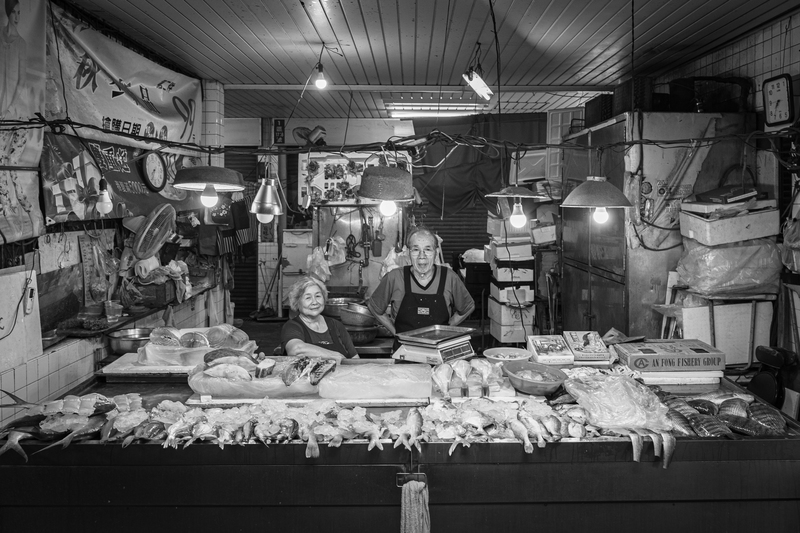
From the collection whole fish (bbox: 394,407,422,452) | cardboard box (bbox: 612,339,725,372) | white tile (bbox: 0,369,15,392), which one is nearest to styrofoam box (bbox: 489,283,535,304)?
cardboard box (bbox: 612,339,725,372)

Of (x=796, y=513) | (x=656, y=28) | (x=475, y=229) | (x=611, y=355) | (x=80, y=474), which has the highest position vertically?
(x=656, y=28)

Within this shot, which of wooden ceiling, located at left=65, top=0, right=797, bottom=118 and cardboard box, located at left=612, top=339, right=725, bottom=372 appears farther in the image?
wooden ceiling, located at left=65, top=0, right=797, bottom=118

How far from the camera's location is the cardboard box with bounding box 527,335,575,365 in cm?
421

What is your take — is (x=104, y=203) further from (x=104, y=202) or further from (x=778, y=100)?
(x=778, y=100)

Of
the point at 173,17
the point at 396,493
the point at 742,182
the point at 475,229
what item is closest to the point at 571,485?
the point at 396,493

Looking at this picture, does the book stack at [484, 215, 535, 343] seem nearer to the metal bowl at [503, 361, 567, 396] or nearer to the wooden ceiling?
the wooden ceiling

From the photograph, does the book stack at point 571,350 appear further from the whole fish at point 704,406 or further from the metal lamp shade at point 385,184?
the metal lamp shade at point 385,184

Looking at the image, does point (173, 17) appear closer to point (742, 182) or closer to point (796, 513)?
point (742, 182)

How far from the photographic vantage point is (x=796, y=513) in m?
3.27

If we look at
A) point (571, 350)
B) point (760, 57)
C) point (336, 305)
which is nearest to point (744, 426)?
point (571, 350)

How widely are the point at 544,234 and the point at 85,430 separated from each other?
7578 millimetres

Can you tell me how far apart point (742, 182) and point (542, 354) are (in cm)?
323

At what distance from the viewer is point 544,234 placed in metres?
9.67

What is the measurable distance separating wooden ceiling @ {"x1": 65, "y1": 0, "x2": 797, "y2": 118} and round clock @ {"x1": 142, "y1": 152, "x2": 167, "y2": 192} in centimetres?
120
